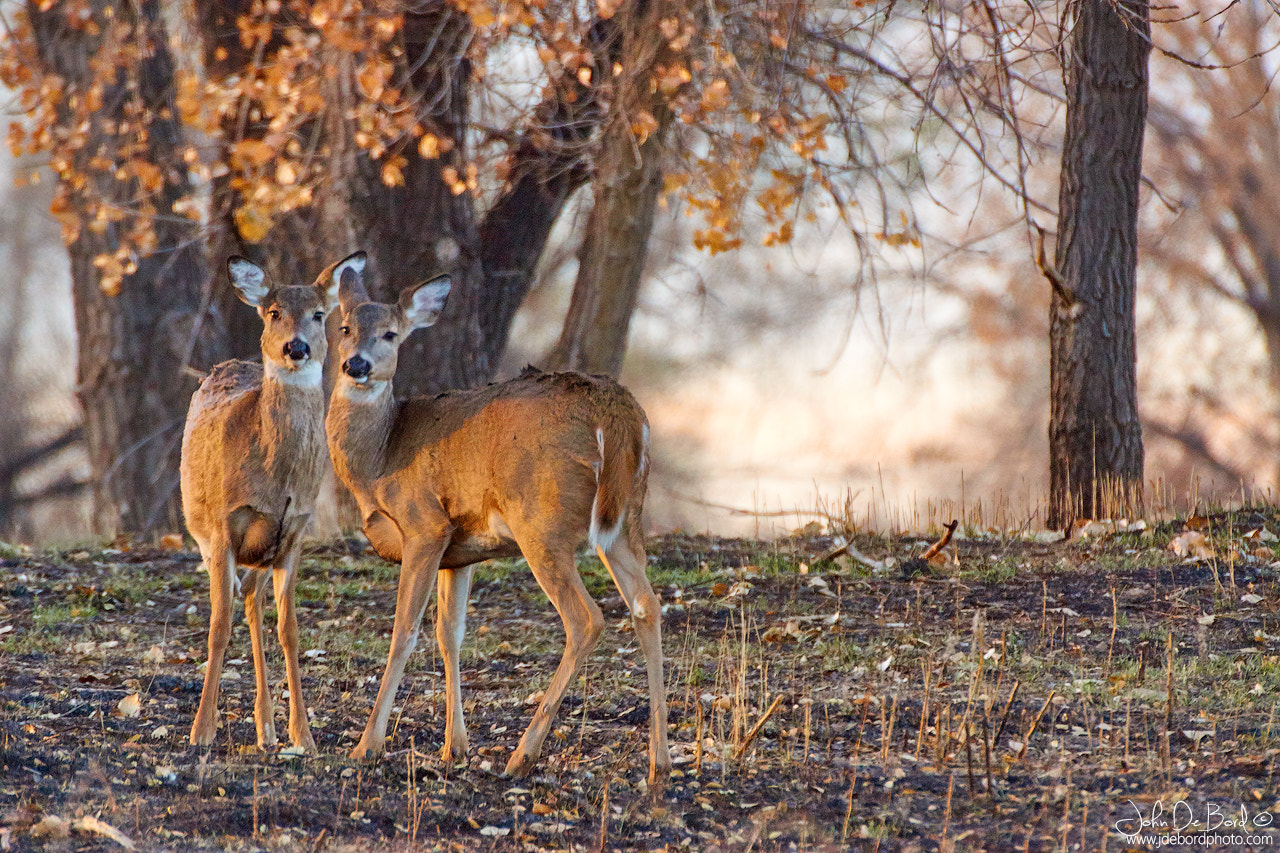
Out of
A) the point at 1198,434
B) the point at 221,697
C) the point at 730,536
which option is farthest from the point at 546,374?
the point at 1198,434

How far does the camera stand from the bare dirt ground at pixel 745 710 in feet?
14.7

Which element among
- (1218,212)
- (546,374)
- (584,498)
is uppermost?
(1218,212)

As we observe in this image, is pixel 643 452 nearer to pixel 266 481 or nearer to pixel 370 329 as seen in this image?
pixel 370 329

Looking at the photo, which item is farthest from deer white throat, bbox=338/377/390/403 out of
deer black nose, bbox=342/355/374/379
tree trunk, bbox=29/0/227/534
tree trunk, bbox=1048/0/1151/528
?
tree trunk, bbox=29/0/227/534

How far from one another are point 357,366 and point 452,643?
1.17 metres

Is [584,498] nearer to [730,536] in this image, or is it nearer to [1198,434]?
[730,536]

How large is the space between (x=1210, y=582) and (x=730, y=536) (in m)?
3.63

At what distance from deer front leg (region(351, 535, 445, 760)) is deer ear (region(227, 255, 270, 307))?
1.34 m

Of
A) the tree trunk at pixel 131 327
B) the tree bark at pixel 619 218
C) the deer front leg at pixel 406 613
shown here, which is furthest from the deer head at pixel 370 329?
the tree trunk at pixel 131 327

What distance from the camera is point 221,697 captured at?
20.4ft

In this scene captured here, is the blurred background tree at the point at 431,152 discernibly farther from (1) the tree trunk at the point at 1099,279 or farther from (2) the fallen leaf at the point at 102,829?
(2) the fallen leaf at the point at 102,829

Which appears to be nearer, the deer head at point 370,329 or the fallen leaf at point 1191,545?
the deer head at point 370,329

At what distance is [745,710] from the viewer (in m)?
5.46
